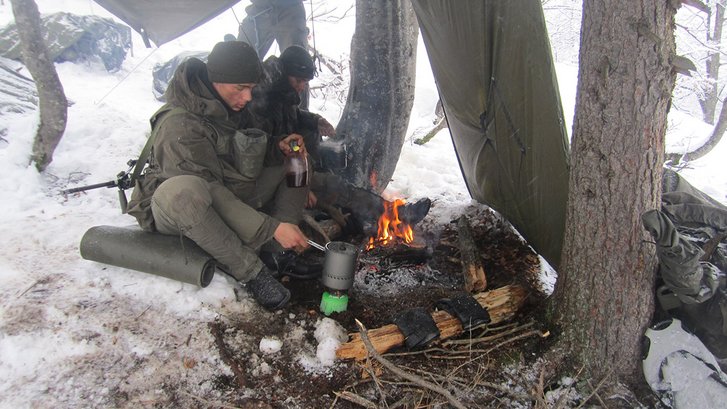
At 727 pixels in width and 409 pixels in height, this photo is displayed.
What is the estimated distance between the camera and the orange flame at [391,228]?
339 centimetres

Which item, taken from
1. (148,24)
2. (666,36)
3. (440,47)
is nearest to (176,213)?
(440,47)

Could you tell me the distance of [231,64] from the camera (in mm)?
2467

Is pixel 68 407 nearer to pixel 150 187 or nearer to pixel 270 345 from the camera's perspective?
pixel 270 345

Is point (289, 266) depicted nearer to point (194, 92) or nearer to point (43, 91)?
point (194, 92)

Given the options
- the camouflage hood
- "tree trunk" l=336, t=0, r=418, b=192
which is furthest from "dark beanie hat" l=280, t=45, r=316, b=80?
the camouflage hood

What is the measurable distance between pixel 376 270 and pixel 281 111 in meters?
1.46

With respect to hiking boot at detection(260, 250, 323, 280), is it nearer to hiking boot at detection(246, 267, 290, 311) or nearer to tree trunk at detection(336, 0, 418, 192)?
hiking boot at detection(246, 267, 290, 311)

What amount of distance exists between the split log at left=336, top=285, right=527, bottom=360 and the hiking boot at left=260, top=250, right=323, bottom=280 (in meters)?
0.68

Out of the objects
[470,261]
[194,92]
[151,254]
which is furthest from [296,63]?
[470,261]

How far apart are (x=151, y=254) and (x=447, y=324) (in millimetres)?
1662

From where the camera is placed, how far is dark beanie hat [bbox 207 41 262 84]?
97.0 inches

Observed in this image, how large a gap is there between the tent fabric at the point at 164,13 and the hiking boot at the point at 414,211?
291 centimetres

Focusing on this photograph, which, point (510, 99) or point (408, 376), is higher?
point (510, 99)

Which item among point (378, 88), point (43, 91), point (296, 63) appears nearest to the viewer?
point (296, 63)
